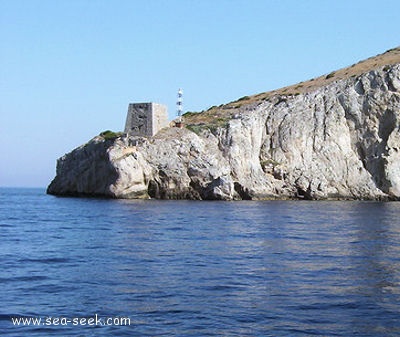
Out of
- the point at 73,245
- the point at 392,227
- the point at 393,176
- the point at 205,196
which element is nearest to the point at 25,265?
the point at 73,245

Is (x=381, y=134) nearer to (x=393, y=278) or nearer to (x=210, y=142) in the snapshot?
(x=210, y=142)

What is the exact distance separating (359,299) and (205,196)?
179ft

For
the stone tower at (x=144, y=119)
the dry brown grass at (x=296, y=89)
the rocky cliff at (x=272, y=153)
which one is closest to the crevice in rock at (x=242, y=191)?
the rocky cliff at (x=272, y=153)

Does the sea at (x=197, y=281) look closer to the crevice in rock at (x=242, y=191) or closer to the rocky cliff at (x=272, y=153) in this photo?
the rocky cliff at (x=272, y=153)

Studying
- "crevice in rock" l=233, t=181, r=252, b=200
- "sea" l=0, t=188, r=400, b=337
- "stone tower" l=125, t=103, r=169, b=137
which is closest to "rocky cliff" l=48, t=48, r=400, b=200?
"crevice in rock" l=233, t=181, r=252, b=200

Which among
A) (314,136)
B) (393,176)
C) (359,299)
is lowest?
(359,299)

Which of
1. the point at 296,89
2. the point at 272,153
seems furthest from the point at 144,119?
the point at 296,89

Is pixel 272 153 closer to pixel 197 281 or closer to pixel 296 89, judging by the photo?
pixel 296 89

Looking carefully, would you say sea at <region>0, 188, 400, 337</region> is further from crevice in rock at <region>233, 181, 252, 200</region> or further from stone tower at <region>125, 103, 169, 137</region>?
stone tower at <region>125, 103, 169, 137</region>

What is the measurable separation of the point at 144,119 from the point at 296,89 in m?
25.6

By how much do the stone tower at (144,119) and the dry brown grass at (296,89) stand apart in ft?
17.3

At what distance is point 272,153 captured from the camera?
80062 mm

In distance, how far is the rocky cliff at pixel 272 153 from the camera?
235 ft

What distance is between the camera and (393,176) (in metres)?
74.9
